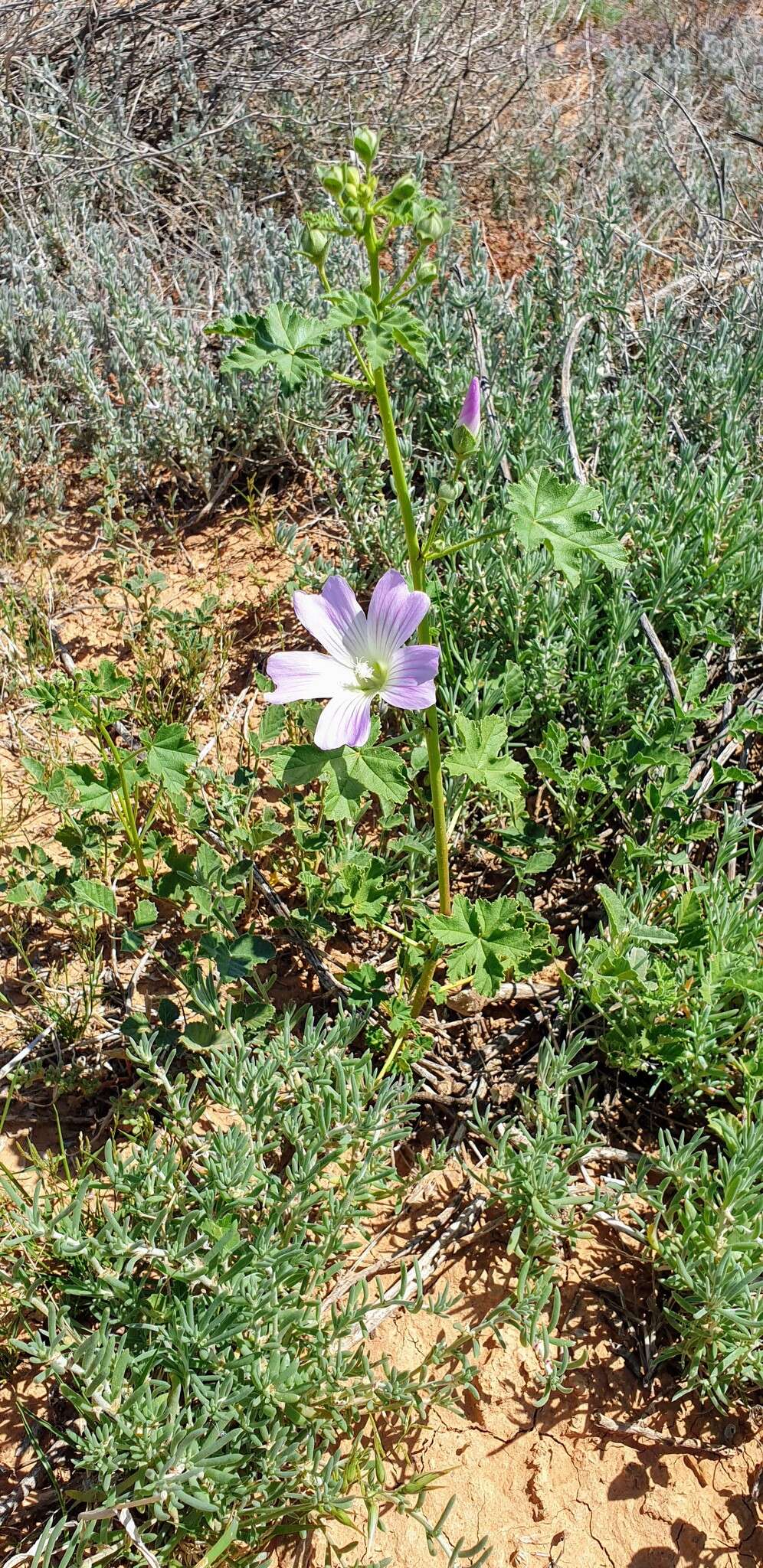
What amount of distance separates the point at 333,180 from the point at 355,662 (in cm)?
84

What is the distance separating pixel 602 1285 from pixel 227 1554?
928 millimetres

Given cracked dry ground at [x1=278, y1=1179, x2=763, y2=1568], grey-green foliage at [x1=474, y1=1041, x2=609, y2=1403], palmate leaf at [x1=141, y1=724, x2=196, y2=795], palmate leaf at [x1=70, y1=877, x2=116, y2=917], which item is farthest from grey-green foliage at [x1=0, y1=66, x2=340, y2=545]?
cracked dry ground at [x1=278, y1=1179, x2=763, y2=1568]

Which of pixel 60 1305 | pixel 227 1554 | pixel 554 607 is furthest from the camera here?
pixel 554 607

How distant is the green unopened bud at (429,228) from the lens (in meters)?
1.80

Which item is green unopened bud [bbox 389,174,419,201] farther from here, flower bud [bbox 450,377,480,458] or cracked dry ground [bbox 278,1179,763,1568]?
cracked dry ground [bbox 278,1179,763,1568]

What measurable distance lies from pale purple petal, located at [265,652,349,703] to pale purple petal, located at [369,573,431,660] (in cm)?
10

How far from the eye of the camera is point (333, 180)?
177 cm

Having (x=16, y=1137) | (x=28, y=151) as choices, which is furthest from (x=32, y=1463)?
(x=28, y=151)

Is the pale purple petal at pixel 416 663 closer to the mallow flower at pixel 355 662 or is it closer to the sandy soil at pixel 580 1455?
the mallow flower at pixel 355 662

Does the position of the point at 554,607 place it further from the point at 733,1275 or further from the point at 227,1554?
the point at 227,1554

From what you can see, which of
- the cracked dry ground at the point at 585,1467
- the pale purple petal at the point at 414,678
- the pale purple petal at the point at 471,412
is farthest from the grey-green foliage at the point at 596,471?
the cracked dry ground at the point at 585,1467

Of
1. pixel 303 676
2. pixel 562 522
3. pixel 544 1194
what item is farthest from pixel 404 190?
pixel 544 1194

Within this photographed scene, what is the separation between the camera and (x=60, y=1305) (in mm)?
2170

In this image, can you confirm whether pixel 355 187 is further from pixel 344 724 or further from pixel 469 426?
pixel 344 724
